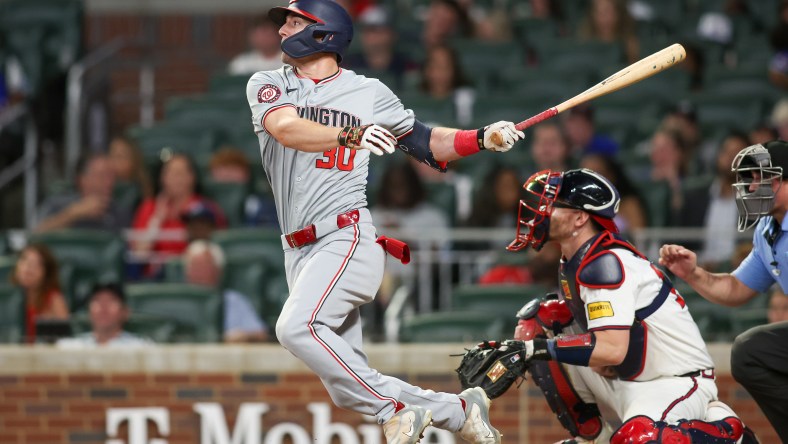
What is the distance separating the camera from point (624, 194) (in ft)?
28.7

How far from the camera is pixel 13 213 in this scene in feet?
36.5

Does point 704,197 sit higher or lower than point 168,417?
higher

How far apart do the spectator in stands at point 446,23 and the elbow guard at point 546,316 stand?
5.82m

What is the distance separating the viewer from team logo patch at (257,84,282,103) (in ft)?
16.8

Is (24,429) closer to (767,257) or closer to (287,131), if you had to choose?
(287,131)

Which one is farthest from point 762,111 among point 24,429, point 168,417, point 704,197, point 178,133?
point 24,429

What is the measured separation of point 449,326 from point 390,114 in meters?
2.62

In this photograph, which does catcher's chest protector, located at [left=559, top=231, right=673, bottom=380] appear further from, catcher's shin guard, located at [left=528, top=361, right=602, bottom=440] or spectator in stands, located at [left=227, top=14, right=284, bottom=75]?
spectator in stands, located at [left=227, top=14, right=284, bottom=75]

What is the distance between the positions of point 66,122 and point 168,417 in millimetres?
4892

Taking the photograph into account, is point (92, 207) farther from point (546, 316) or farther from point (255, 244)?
point (546, 316)

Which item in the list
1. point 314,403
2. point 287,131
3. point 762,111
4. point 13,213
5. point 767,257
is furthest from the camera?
point 13,213

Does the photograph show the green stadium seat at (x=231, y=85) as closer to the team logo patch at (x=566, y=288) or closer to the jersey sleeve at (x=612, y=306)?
the team logo patch at (x=566, y=288)

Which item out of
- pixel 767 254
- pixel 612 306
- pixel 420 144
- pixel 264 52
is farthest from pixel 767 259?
pixel 264 52

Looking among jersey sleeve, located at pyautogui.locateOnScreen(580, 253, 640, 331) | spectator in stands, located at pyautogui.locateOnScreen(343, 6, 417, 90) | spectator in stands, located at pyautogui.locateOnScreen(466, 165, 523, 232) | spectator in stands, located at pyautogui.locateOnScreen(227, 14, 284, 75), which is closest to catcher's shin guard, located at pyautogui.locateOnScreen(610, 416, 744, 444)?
jersey sleeve, located at pyautogui.locateOnScreen(580, 253, 640, 331)
